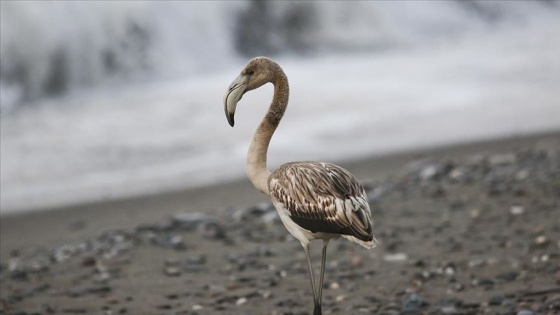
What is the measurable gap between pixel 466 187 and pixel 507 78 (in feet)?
23.7

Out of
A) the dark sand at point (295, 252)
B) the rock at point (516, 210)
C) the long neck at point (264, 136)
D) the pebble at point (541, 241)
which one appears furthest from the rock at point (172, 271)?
the rock at point (516, 210)

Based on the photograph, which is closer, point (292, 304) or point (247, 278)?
point (292, 304)

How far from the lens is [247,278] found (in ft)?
26.9

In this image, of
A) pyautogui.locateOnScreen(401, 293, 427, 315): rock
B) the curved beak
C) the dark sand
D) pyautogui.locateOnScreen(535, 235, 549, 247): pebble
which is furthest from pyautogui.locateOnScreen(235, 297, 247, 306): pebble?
pyautogui.locateOnScreen(535, 235, 549, 247): pebble

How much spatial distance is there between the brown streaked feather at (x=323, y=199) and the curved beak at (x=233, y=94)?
20.1 inches

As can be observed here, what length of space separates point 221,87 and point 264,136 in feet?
34.3

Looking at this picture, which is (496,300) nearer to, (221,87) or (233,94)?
(233,94)

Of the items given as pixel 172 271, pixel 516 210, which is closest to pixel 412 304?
pixel 172 271

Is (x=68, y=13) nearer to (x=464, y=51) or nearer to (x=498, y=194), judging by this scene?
(x=464, y=51)

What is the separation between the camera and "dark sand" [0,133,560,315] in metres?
7.54

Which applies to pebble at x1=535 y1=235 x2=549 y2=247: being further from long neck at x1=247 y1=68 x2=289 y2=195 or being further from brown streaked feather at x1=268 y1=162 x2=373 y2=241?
long neck at x1=247 y1=68 x2=289 y2=195

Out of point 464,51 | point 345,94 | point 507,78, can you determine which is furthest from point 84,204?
point 464,51

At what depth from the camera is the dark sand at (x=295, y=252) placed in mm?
7539

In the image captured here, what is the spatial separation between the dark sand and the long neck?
1455 mm
